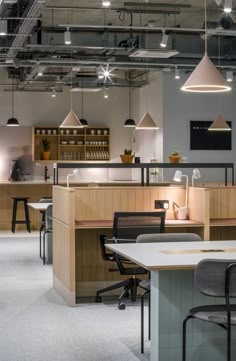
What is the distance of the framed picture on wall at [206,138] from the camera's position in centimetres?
1570

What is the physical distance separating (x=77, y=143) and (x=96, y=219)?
1036 cm

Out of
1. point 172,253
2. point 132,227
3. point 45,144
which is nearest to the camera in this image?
point 172,253

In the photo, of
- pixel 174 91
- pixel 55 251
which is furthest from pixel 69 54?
pixel 55 251

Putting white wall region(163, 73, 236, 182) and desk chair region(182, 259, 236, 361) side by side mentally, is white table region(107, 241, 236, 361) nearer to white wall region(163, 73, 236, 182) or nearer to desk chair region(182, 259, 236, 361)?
desk chair region(182, 259, 236, 361)

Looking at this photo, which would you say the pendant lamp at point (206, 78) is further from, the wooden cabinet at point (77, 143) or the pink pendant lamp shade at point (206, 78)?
the wooden cabinet at point (77, 143)

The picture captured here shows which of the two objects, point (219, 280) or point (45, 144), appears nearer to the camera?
point (219, 280)

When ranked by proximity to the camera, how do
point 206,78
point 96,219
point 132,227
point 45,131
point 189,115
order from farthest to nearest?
point 45,131
point 189,115
point 96,219
point 132,227
point 206,78

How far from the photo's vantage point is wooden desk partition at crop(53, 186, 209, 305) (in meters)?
7.47

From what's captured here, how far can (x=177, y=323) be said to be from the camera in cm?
479

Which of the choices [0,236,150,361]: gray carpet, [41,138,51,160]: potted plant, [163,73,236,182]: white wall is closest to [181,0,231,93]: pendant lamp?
[0,236,150,361]: gray carpet

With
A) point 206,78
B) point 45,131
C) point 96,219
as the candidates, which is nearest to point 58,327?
point 96,219

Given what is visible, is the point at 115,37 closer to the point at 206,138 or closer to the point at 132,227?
the point at 206,138

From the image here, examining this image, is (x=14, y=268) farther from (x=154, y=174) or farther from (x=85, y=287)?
(x=154, y=174)

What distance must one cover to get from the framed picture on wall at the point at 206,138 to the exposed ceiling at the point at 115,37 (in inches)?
65.2
